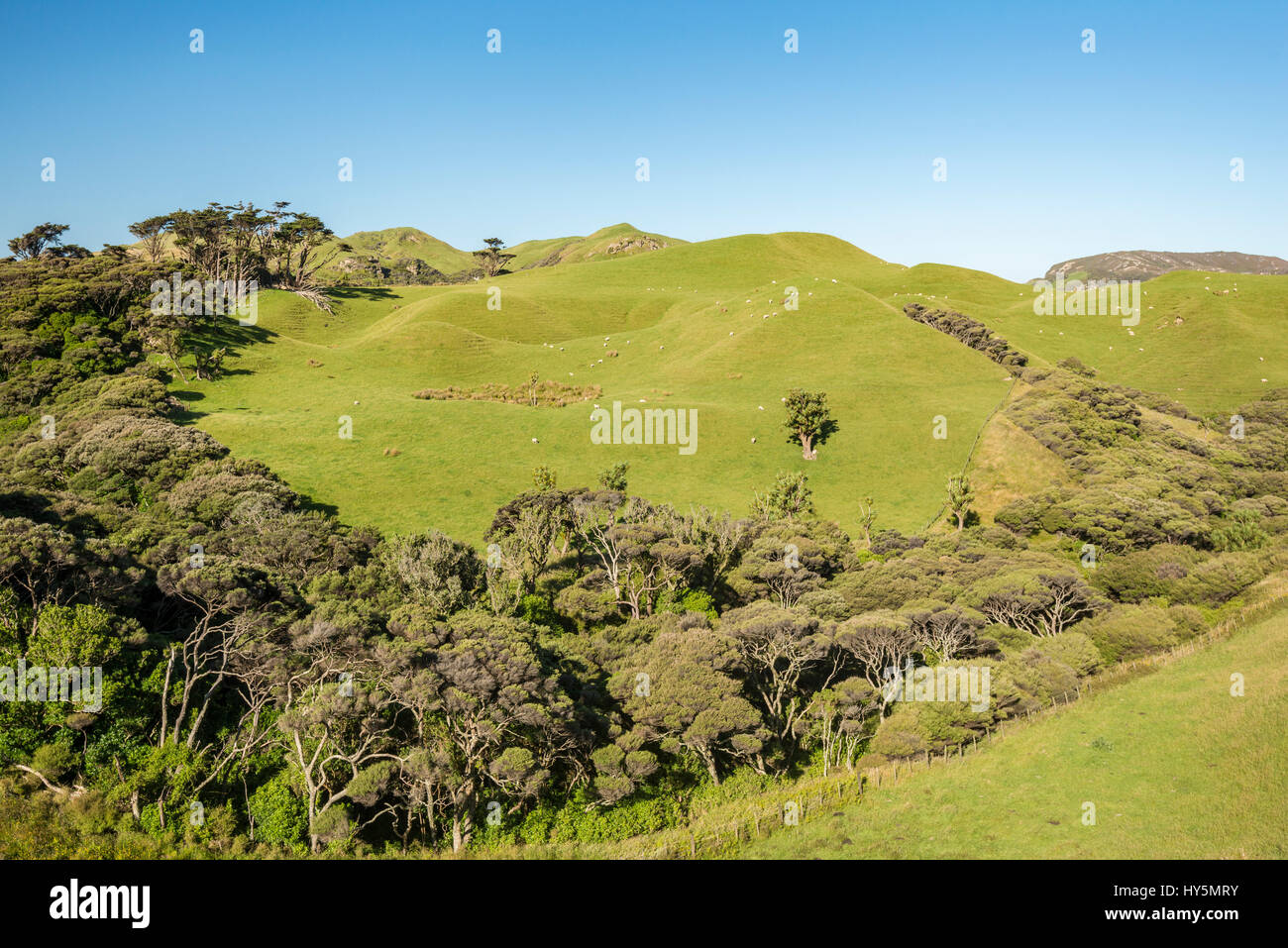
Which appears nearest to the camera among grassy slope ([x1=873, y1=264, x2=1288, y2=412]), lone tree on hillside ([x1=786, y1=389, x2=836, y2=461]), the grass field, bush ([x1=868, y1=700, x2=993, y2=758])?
bush ([x1=868, y1=700, x2=993, y2=758])

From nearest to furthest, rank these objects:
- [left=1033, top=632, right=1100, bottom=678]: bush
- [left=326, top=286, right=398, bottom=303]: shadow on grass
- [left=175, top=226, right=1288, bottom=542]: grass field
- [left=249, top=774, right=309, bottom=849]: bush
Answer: [left=249, top=774, right=309, bottom=849]: bush, [left=1033, top=632, right=1100, bottom=678]: bush, [left=175, top=226, right=1288, bottom=542]: grass field, [left=326, top=286, right=398, bottom=303]: shadow on grass

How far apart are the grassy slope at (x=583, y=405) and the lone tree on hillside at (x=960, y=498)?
10.1ft

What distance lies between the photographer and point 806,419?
281 feet

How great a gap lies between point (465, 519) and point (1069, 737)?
4995 centimetres

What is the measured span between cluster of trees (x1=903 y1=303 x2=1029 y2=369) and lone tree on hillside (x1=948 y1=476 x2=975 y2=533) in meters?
53.0

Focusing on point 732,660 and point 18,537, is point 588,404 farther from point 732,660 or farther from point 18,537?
point 18,537

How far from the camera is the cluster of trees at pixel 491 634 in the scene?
28.8 meters

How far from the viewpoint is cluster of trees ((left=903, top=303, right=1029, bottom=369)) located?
119 meters

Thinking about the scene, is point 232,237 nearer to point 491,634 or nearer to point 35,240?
point 35,240

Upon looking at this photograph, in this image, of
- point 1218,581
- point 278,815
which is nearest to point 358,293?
point 278,815

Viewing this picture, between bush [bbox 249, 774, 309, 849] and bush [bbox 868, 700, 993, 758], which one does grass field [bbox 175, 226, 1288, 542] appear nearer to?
bush [bbox 249, 774, 309, 849]

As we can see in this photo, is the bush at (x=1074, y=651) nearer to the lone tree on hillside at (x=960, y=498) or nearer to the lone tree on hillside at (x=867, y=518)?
the lone tree on hillside at (x=867, y=518)

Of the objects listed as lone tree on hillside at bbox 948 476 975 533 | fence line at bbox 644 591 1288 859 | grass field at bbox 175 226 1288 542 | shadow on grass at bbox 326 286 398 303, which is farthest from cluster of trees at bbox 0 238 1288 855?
shadow on grass at bbox 326 286 398 303
